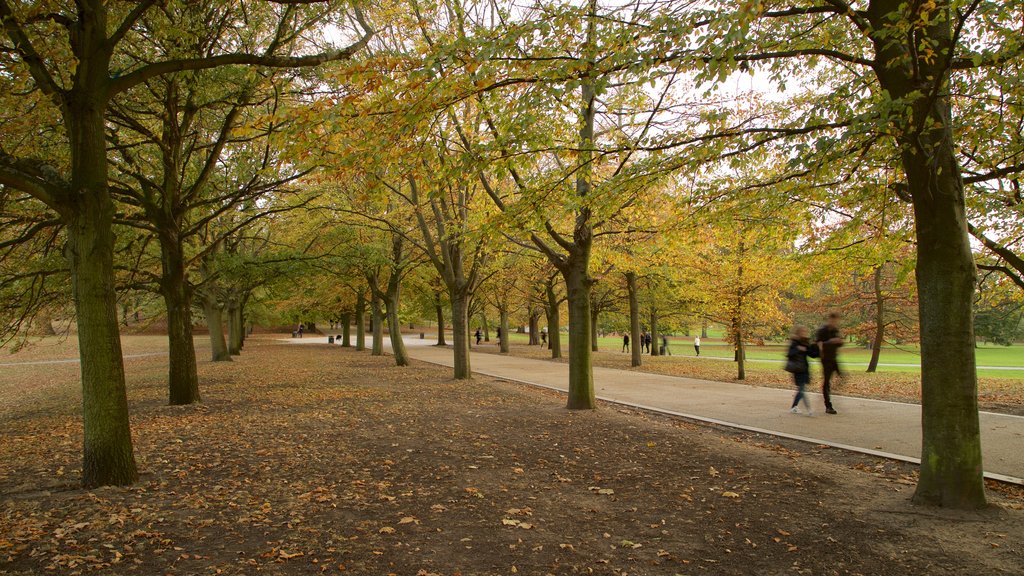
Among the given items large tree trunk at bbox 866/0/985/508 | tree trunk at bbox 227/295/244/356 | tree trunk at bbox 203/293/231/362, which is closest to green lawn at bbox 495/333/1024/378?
large tree trunk at bbox 866/0/985/508

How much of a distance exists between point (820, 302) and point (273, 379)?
2160cm

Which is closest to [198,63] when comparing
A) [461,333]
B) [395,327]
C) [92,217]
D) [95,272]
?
[92,217]

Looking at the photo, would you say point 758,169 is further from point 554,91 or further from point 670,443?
point 554,91

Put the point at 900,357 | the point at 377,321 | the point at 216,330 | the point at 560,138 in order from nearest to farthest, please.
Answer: the point at 560,138 < the point at 216,330 < the point at 377,321 < the point at 900,357

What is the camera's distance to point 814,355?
10250mm

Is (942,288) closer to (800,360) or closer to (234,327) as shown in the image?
(800,360)

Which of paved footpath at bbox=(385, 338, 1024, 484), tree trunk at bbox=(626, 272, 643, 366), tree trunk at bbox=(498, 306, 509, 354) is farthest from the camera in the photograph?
tree trunk at bbox=(498, 306, 509, 354)

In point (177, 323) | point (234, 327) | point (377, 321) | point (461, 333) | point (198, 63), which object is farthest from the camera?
point (234, 327)

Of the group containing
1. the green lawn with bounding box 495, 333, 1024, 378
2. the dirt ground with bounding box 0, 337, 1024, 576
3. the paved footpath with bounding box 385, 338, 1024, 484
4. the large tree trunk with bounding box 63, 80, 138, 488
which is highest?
the large tree trunk with bounding box 63, 80, 138, 488

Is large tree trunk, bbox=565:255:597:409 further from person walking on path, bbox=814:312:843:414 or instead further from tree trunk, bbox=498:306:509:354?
tree trunk, bbox=498:306:509:354

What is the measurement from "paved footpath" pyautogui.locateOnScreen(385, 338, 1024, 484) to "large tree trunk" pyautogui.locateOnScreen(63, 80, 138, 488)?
8414 millimetres

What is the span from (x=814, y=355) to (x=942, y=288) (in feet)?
19.1

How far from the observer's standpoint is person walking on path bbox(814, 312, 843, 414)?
1004 cm

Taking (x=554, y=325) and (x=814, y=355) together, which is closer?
(x=814, y=355)
